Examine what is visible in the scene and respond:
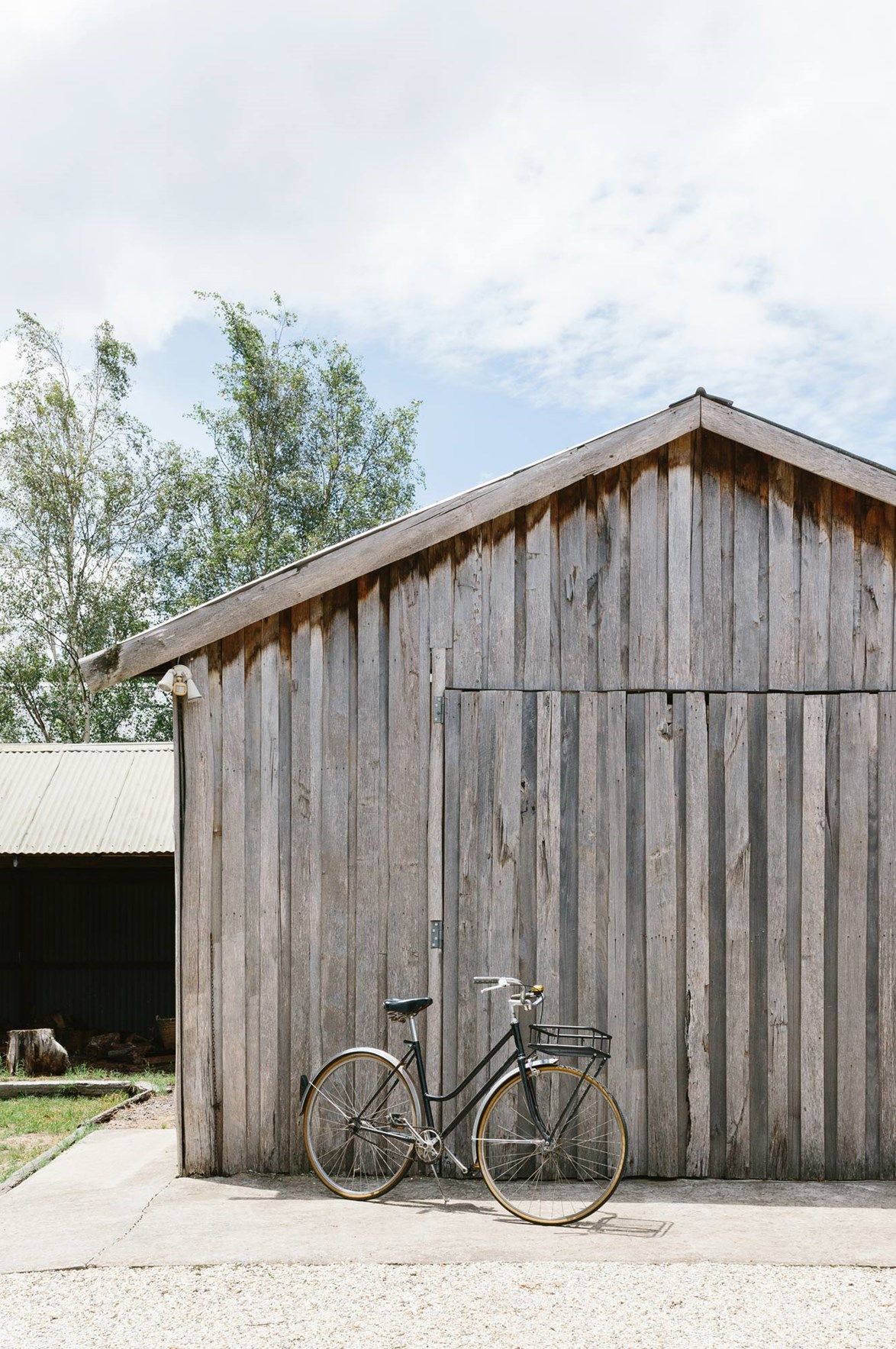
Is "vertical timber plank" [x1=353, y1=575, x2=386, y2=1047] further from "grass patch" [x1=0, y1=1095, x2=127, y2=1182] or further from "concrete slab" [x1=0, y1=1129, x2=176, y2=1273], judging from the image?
"grass patch" [x1=0, y1=1095, x2=127, y2=1182]

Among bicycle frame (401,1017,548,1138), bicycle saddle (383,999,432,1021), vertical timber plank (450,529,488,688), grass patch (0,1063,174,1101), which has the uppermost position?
vertical timber plank (450,529,488,688)

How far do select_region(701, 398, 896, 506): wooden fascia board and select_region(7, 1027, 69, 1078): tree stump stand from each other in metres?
7.92

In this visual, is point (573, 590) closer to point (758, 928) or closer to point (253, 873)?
point (758, 928)

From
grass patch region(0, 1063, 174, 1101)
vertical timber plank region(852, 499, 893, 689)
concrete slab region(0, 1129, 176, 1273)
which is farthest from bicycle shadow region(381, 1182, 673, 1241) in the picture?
grass patch region(0, 1063, 174, 1101)

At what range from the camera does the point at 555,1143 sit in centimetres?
499

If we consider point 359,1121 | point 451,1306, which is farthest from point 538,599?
point 451,1306

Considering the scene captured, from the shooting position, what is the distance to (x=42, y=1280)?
400 centimetres

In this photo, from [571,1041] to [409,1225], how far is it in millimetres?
1213

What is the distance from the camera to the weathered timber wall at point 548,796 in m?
5.38

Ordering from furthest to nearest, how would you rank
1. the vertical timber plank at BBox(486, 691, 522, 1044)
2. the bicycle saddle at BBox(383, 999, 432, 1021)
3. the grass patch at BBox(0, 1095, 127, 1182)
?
1. the grass patch at BBox(0, 1095, 127, 1182)
2. the vertical timber plank at BBox(486, 691, 522, 1044)
3. the bicycle saddle at BBox(383, 999, 432, 1021)

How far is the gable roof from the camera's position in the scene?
17.4 feet

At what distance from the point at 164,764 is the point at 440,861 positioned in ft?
26.1

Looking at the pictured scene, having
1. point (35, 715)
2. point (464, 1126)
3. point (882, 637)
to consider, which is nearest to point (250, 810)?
point (464, 1126)

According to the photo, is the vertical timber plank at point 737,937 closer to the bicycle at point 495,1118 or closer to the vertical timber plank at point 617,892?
the vertical timber plank at point 617,892
